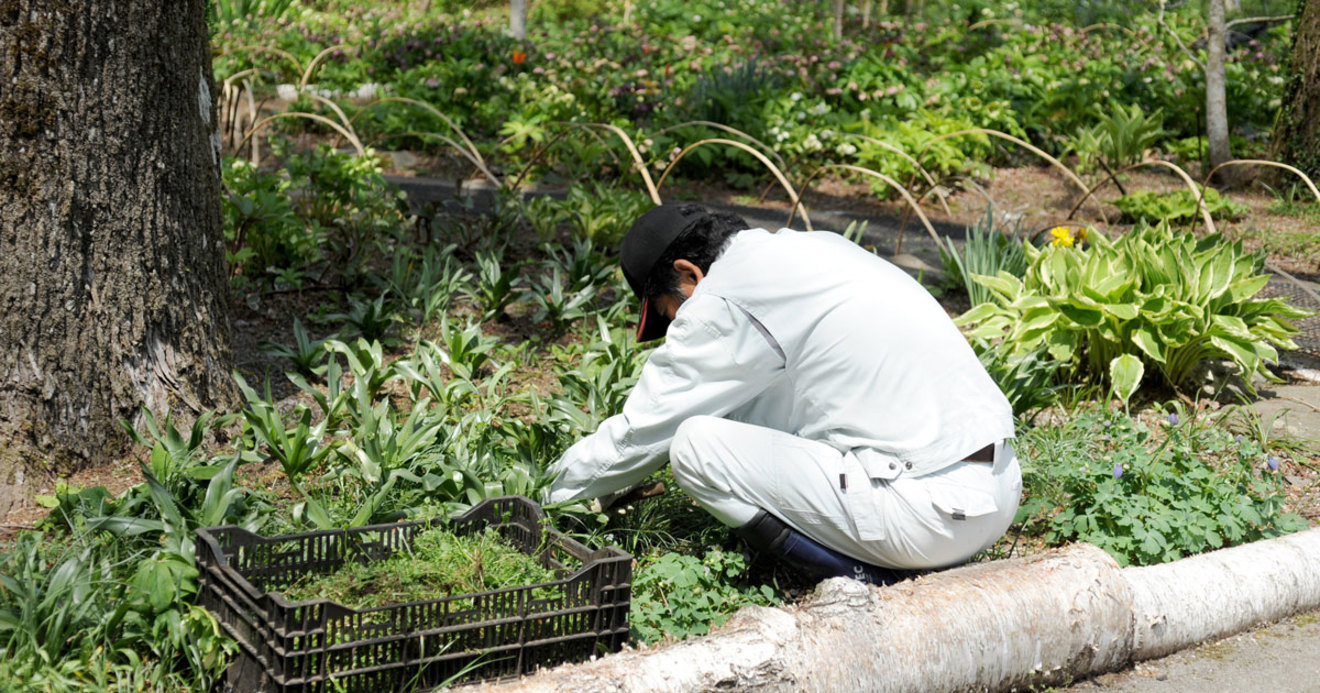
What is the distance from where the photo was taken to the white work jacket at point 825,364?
283cm

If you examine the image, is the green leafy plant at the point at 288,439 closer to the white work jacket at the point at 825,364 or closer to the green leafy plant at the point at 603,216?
the white work jacket at the point at 825,364

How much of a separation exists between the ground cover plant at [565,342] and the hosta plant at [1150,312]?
14 mm

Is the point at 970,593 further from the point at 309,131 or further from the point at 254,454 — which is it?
the point at 309,131

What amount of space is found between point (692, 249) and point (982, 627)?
117cm

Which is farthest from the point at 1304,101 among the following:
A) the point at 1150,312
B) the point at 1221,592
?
the point at 1221,592

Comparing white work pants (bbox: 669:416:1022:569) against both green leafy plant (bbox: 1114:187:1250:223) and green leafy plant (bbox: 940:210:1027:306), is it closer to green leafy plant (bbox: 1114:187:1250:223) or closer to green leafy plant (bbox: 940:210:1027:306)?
green leafy plant (bbox: 940:210:1027:306)

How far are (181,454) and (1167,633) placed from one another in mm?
2699

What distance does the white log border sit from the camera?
2.44 metres

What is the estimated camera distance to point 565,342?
508 centimetres

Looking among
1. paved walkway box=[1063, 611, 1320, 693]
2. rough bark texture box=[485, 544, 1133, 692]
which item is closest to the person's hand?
rough bark texture box=[485, 544, 1133, 692]

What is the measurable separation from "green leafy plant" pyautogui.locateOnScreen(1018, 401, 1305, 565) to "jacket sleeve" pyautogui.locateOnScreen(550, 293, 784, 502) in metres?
1.15

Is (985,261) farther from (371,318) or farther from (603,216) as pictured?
(371,318)

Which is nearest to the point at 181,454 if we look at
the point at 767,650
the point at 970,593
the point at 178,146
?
the point at 178,146

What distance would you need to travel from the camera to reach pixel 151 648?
254cm
